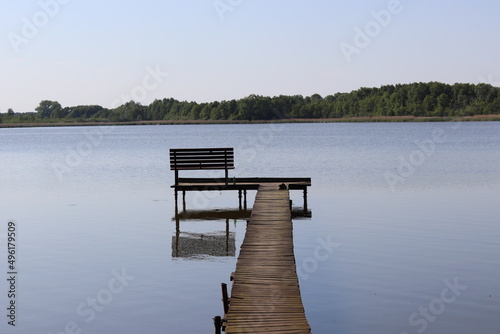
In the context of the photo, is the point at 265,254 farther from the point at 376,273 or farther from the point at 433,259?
the point at 433,259

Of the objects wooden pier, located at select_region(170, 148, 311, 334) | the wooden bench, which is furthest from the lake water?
the wooden bench

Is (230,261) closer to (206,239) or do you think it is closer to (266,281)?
(206,239)

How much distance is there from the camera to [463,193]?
3069cm

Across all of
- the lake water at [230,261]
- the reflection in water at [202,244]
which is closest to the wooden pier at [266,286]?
the lake water at [230,261]

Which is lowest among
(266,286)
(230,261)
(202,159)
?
(230,261)

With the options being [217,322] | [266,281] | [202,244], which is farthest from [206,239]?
[217,322]

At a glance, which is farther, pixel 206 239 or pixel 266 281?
pixel 206 239

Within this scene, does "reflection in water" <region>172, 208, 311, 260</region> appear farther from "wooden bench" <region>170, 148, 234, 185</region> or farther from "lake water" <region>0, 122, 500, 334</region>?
"wooden bench" <region>170, 148, 234, 185</region>

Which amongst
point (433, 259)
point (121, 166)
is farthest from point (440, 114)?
point (433, 259)

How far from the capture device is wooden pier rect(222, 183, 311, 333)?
31.8 ft

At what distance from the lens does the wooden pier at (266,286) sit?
9.69 m

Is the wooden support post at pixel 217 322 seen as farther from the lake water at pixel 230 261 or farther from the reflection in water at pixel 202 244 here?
the reflection in water at pixel 202 244

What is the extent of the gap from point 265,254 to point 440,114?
191239mm

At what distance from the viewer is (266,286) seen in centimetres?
1149
